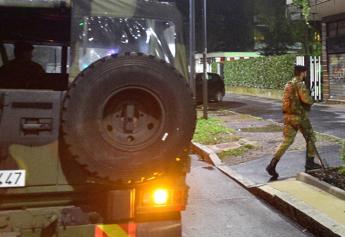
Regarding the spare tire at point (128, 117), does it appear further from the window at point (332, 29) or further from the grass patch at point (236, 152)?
the window at point (332, 29)

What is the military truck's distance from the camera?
307cm

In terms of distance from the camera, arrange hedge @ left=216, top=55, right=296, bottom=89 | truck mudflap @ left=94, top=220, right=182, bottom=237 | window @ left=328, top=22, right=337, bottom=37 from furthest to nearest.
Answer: hedge @ left=216, top=55, right=296, bottom=89 < window @ left=328, top=22, right=337, bottom=37 < truck mudflap @ left=94, top=220, right=182, bottom=237

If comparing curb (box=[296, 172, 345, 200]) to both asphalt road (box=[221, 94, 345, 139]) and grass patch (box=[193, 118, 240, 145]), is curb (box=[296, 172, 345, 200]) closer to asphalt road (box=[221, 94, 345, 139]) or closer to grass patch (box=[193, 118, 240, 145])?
grass patch (box=[193, 118, 240, 145])

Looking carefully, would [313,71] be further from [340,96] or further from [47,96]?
[47,96]

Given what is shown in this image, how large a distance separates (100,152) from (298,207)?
3.31 meters

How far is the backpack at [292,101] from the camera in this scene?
7.29 meters

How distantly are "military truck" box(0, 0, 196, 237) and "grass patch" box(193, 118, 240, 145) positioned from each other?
7.22 m

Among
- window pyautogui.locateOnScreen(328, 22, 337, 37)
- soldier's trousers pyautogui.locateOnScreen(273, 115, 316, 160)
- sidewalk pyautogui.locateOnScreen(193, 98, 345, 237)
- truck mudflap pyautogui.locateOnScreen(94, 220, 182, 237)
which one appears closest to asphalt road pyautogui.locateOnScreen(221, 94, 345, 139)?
sidewalk pyautogui.locateOnScreen(193, 98, 345, 237)

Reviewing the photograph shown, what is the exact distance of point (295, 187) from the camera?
22.0 ft

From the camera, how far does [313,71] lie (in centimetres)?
2092

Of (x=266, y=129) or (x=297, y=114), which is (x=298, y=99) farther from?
(x=266, y=129)

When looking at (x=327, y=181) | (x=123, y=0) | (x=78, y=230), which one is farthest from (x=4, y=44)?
(x=327, y=181)

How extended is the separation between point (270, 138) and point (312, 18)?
11.0 m

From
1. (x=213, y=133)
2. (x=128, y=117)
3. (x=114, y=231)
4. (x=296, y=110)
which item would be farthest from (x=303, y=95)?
(x=213, y=133)
